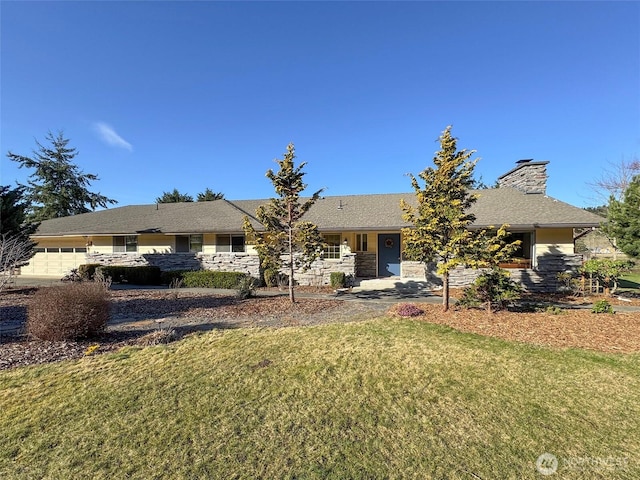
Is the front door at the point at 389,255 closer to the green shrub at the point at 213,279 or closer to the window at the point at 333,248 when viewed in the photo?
the window at the point at 333,248

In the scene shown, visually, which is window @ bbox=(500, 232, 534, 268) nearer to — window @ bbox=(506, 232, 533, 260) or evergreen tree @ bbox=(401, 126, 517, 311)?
window @ bbox=(506, 232, 533, 260)

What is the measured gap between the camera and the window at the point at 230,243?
15570 mm

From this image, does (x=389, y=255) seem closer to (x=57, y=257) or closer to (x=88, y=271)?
(x=88, y=271)

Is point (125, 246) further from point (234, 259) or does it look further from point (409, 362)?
point (409, 362)

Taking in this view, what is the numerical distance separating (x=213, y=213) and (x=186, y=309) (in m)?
9.60

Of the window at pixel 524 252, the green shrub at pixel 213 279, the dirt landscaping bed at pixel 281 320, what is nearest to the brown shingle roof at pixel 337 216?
the window at pixel 524 252

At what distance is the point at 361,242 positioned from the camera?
15.1 metres

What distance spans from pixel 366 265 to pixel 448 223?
7.38 metres

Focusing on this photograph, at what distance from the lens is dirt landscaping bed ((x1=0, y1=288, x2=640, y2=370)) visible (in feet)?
18.3

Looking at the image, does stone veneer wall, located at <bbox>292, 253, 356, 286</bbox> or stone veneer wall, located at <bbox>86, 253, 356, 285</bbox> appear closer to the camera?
stone veneer wall, located at <bbox>292, 253, 356, 286</bbox>

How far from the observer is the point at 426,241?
26.0ft

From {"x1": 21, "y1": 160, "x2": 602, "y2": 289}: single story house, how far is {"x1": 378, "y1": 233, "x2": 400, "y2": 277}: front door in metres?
0.05

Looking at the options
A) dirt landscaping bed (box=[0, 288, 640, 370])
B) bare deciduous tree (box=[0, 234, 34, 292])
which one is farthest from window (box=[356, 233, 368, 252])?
bare deciduous tree (box=[0, 234, 34, 292])

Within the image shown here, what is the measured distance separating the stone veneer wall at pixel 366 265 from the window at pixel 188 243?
8.44 meters
